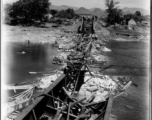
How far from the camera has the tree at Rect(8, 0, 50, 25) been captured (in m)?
44.4

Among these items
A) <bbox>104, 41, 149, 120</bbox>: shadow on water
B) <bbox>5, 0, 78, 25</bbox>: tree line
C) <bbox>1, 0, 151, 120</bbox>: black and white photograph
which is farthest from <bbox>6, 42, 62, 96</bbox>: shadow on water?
<bbox>5, 0, 78, 25</bbox>: tree line

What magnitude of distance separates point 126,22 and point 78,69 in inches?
1706

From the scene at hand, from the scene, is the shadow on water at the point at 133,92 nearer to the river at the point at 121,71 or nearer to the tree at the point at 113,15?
the river at the point at 121,71

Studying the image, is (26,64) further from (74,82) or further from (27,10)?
(27,10)

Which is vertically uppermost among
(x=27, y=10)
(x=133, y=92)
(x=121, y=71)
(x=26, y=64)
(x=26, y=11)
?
(x=27, y=10)

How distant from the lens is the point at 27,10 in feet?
146

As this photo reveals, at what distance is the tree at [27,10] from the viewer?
44.4 metres

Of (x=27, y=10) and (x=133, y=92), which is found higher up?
(x=27, y=10)

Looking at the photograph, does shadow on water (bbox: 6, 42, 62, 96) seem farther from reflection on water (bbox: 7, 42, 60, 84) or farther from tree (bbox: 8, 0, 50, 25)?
tree (bbox: 8, 0, 50, 25)

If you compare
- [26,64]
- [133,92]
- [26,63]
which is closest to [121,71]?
[133,92]

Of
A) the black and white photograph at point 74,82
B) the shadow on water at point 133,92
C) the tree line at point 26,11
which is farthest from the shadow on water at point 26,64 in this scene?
the tree line at point 26,11

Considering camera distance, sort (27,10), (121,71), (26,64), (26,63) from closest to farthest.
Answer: (121,71), (26,64), (26,63), (27,10)

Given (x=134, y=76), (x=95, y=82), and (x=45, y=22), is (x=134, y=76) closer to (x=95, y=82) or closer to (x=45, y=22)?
(x=95, y=82)

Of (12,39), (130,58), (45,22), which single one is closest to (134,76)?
(130,58)
